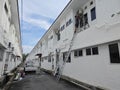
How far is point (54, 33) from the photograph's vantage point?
1934cm

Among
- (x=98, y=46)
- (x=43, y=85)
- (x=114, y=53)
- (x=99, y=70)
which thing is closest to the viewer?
(x=114, y=53)

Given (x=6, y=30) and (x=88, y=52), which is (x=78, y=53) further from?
(x=6, y=30)

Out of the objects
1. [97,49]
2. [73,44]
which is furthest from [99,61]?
[73,44]

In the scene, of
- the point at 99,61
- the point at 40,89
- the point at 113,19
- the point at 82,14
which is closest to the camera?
the point at 113,19

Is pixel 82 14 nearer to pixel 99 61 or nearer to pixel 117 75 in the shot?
pixel 99 61

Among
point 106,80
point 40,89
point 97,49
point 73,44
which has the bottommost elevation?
point 40,89

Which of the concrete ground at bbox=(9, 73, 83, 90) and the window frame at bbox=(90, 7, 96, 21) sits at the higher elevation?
the window frame at bbox=(90, 7, 96, 21)

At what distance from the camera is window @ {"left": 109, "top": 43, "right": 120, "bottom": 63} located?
6032 millimetres

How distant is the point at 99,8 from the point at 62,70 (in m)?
8.37

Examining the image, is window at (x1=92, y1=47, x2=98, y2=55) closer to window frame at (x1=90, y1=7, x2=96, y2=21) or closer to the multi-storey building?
window frame at (x1=90, y1=7, x2=96, y2=21)

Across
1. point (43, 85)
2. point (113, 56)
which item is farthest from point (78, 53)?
point (113, 56)

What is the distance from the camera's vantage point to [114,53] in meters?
6.20

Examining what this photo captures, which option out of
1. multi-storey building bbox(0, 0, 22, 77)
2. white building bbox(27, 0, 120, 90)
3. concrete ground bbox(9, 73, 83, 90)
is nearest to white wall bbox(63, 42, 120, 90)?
white building bbox(27, 0, 120, 90)

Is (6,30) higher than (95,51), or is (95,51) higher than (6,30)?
(6,30)
